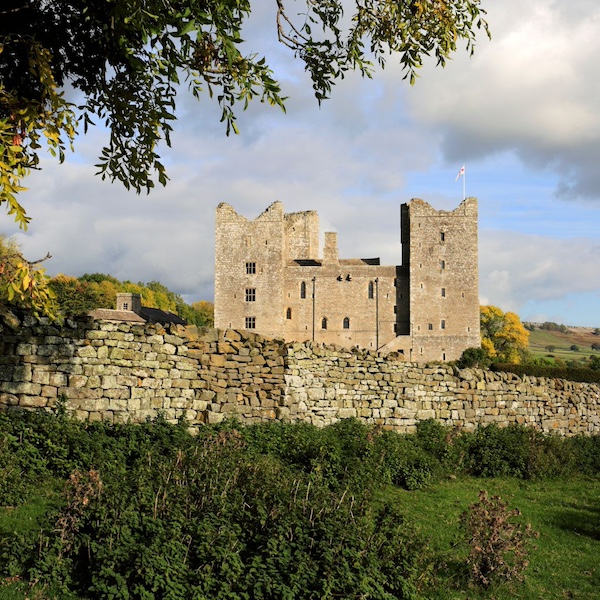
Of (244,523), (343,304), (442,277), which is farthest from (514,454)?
(343,304)

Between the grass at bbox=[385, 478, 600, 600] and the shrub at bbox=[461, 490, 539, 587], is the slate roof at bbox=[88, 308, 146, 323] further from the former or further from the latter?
the shrub at bbox=[461, 490, 539, 587]

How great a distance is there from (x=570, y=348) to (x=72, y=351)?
478 ft

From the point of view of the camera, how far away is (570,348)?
143 meters

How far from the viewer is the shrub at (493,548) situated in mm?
7414

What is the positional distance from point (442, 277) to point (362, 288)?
25.7ft

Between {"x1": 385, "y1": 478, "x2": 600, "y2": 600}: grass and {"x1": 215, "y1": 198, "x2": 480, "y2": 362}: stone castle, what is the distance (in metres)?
52.3

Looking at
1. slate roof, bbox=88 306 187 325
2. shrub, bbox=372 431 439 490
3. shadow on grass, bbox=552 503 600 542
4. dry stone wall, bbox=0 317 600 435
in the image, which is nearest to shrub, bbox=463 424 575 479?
dry stone wall, bbox=0 317 600 435

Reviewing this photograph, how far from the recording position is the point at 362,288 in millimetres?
68562

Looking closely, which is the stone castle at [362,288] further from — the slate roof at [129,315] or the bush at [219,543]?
the bush at [219,543]

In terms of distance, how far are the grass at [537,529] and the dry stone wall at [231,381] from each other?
2511mm

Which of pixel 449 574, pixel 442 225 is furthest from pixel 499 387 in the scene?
pixel 442 225

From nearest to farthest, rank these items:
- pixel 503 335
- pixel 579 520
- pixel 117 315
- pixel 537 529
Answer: pixel 537 529 < pixel 579 520 < pixel 117 315 < pixel 503 335

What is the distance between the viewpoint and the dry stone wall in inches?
419

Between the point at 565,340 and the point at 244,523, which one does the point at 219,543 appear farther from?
the point at 565,340
